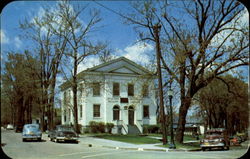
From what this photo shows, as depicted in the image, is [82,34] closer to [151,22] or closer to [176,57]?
[151,22]

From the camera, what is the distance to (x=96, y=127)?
36250mm

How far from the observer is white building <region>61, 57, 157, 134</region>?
3007 cm

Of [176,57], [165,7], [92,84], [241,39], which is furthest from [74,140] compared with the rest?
[241,39]

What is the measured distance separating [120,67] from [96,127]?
922 cm

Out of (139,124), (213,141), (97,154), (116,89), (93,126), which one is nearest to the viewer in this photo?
(97,154)

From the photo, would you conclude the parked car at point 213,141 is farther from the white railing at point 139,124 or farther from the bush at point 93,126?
the bush at point 93,126

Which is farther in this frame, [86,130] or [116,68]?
[86,130]

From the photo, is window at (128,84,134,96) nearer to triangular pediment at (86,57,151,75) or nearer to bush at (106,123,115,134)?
triangular pediment at (86,57,151,75)

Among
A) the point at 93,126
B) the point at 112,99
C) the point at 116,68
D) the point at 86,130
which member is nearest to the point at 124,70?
the point at 116,68

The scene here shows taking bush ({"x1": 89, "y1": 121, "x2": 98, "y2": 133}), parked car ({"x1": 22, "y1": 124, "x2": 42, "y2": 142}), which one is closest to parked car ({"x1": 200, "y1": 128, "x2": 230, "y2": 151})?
parked car ({"x1": 22, "y1": 124, "x2": 42, "y2": 142})

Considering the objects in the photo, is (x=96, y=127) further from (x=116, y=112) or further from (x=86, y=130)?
(x=116, y=112)

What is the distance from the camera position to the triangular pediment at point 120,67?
2596 centimetres

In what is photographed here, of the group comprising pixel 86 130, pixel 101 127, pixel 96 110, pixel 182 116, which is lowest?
pixel 86 130

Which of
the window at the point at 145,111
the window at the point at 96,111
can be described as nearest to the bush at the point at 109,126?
the window at the point at 96,111
